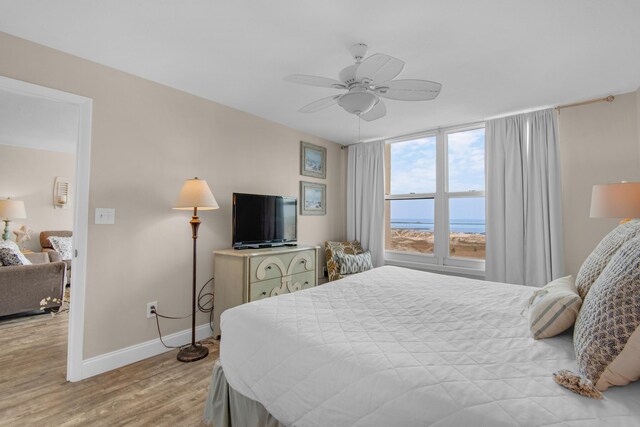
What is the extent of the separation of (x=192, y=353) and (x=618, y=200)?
3.51 meters

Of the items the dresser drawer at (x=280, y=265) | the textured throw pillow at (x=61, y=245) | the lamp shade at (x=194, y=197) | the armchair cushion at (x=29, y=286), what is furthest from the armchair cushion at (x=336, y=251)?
the textured throw pillow at (x=61, y=245)

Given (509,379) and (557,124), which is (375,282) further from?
(557,124)

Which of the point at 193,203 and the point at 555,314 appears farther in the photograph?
the point at 193,203

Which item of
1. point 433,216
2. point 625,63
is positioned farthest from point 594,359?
point 433,216

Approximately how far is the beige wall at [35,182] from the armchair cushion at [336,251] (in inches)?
203

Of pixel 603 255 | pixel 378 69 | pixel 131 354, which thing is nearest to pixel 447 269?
pixel 603 255

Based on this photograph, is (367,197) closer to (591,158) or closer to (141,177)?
(591,158)

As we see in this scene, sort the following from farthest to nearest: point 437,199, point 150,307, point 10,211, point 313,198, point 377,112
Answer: point 10,211
point 313,198
point 437,199
point 150,307
point 377,112

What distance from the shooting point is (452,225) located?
393 centimetres

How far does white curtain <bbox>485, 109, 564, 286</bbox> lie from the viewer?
10.1 ft

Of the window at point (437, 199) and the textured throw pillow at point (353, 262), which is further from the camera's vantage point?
the textured throw pillow at point (353, 262)

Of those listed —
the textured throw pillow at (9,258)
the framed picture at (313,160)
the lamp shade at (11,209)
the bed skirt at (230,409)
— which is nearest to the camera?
the bed skirt at (230,409)

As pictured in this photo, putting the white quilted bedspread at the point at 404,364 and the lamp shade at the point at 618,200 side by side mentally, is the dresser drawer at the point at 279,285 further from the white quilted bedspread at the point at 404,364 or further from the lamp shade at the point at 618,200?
the lamp shade at the point at 618,200

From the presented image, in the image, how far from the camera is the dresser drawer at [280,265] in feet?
9.23
